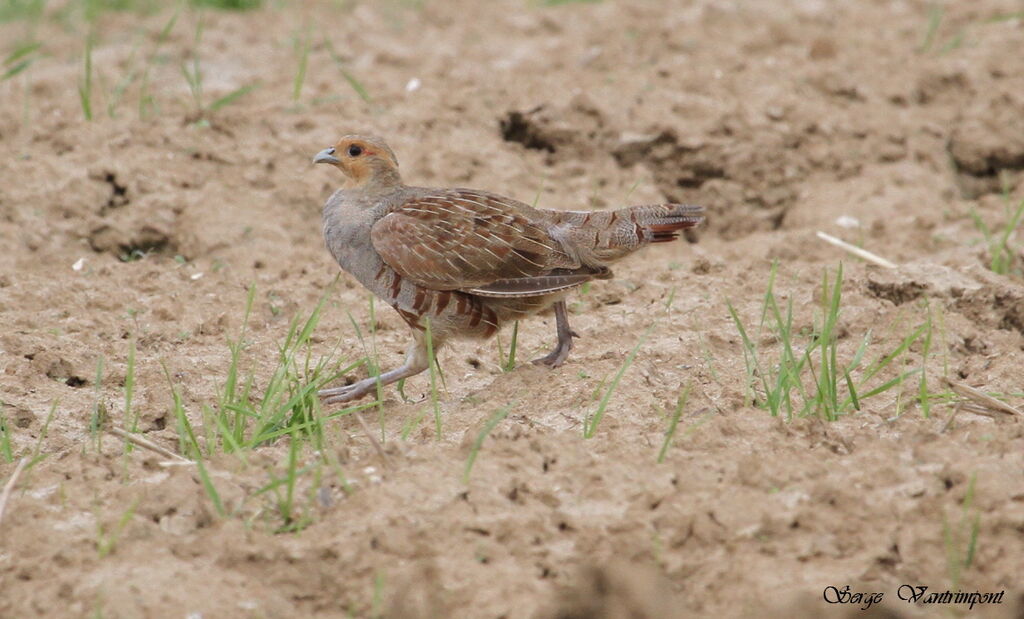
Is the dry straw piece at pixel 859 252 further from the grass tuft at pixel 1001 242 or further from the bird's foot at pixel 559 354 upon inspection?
the bird's foot at pixel 559 354

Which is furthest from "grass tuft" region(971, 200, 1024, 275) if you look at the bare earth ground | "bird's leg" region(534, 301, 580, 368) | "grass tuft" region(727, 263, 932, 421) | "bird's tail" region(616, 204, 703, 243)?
"bird's leg" region(534, 301, 580, 368)

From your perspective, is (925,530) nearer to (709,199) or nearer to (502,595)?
(502,595)

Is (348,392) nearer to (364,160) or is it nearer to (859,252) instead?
(364,160)

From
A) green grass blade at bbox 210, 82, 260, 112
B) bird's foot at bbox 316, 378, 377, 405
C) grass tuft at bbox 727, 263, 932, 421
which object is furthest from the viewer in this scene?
green grass blade at bbox 210, 82, 260, 112

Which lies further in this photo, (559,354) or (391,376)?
(559,354)

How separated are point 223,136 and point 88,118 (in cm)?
69

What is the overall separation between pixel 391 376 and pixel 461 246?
→ 548 mm

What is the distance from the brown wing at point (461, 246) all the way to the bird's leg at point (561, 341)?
0.62ft

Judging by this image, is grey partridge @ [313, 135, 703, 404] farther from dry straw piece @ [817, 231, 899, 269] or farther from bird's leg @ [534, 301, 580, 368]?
dry straw piece @ [817, 231, 899, 269]

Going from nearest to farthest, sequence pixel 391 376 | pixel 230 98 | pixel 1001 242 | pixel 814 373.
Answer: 1. pixel 814 373
2. pixel 391 376
3. pixel 1001 242
4. pixel 230 98

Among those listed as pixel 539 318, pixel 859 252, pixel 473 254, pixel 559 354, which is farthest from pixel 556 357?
pixel 859 252

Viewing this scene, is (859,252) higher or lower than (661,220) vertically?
lower

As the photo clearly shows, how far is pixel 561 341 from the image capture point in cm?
496

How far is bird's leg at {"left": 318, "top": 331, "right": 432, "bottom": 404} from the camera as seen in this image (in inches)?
189
